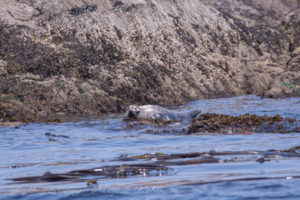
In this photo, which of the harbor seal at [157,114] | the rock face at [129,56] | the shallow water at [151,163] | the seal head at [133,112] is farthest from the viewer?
the rock face at [129,56]

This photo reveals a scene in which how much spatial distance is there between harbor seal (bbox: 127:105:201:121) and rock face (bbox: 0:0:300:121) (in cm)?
358

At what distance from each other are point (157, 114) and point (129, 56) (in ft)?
32.8

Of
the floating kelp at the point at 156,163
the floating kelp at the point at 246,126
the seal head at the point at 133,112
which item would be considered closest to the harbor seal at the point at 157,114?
the seal head at the point at 133,112

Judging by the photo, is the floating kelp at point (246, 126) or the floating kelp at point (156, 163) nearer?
the floating kelp at point (156, 163)

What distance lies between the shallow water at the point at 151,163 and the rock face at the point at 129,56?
6.60m

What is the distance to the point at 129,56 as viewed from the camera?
78.3ft

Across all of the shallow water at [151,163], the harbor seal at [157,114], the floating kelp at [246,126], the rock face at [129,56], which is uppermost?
the rock face at [129,56]

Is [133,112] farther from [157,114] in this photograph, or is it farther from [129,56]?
[129,56]

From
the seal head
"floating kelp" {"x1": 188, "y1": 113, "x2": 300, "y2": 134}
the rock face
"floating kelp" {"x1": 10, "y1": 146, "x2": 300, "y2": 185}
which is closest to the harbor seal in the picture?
the seal head

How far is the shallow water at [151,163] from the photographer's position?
4.79 metres

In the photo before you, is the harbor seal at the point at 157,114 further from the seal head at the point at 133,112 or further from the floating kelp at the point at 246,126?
the floating kelp at the point at 246,126

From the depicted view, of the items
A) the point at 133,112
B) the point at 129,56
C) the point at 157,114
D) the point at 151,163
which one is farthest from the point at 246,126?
the point at 129,56

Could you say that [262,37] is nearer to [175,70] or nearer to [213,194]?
[175,70]

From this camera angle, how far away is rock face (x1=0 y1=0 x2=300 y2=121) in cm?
1933
